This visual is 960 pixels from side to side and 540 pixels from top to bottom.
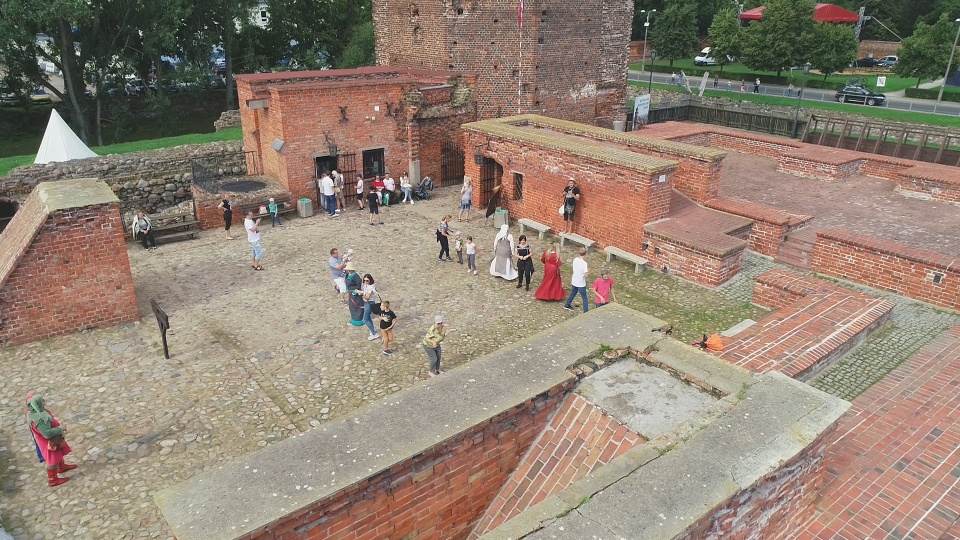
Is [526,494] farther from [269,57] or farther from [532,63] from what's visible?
[269,57]

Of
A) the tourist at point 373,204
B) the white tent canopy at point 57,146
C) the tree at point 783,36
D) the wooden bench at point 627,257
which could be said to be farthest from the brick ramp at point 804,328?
the tree at point 783,36

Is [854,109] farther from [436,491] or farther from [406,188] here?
[436,491]

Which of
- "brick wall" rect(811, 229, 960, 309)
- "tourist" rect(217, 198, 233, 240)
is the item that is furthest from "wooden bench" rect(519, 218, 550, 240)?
"tourist" rect(217, 198, 233, 240)

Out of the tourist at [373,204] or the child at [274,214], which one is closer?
the child at [274,214]

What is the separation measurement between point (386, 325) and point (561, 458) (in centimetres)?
473

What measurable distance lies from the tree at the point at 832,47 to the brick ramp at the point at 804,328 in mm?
28343

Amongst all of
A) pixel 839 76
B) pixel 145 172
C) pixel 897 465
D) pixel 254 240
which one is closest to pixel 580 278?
pixel 897 465

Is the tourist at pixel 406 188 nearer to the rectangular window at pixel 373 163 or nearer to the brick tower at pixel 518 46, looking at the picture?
the rectangular window at pixel 373 163

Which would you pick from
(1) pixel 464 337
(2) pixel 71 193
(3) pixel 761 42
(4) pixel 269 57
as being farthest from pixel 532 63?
(4) pixel 269 57

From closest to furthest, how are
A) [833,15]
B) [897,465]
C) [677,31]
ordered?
[897,465], [677,31], [833,15]

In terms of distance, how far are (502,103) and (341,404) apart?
14.1 metres

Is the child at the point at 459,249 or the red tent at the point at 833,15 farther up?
the red tent at the point at 833,15

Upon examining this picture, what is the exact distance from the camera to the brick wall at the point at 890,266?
1059 cm

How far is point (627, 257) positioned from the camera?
43.3ft
